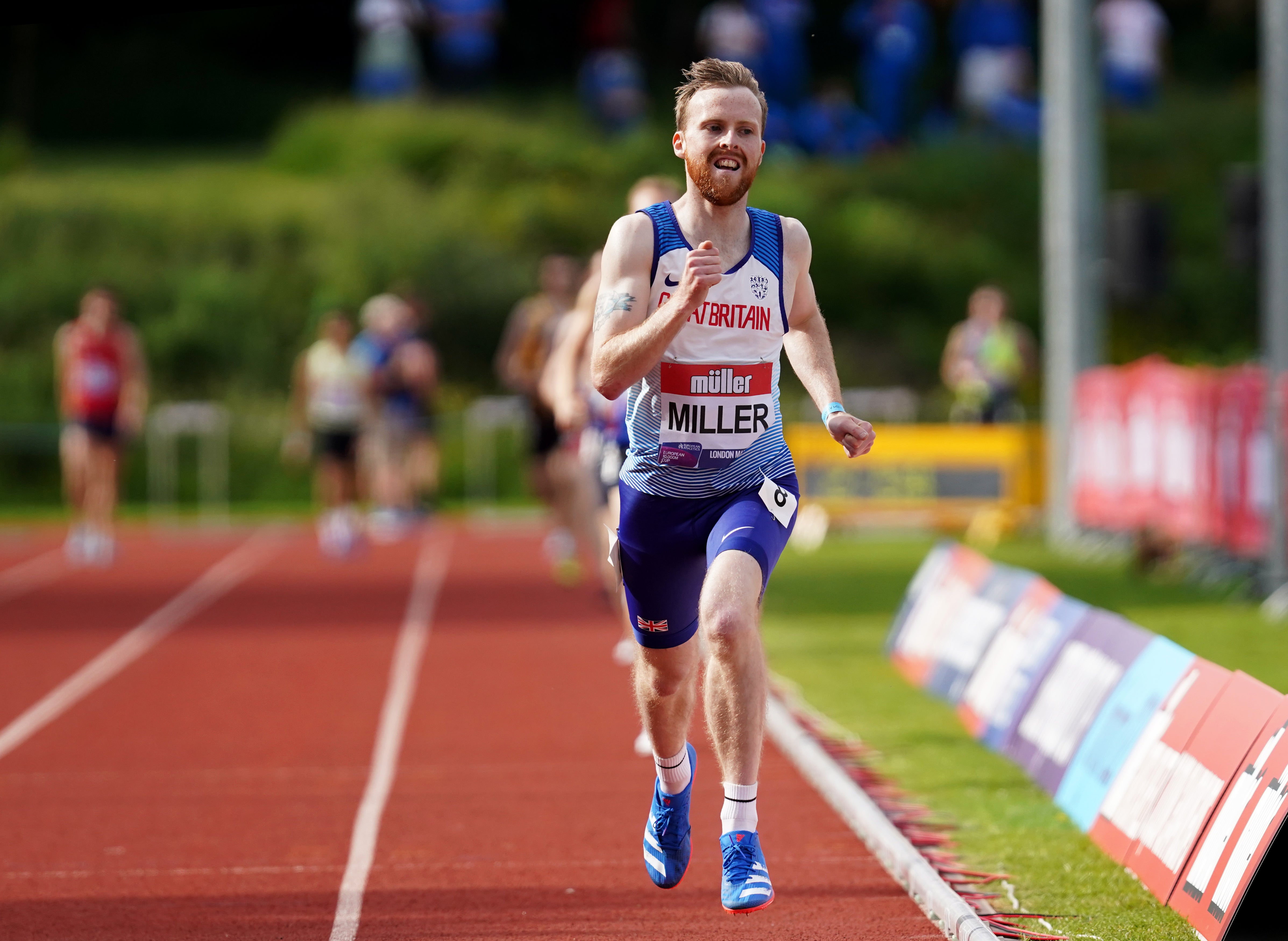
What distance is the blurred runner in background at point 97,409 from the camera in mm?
18250

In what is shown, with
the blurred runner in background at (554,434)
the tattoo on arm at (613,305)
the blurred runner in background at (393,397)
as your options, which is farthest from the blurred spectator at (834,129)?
the tattoo on arm at (613,305)

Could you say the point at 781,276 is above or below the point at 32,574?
above

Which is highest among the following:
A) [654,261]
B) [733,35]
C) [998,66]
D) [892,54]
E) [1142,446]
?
[892,54]

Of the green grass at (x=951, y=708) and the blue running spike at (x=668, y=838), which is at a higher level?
the blue running spike at (x=668, y=838)

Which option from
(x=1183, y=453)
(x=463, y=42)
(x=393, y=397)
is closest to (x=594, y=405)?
(x=1183, y=453)

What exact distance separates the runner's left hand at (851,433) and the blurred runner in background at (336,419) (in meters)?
14.4

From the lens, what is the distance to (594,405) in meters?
10.2

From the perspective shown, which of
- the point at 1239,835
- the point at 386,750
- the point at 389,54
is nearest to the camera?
the point at 1239,835

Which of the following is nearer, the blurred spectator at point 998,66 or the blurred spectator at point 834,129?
the blurred spectator at point 998,66

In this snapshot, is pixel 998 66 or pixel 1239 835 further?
pixel 998 66

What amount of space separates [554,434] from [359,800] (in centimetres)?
784

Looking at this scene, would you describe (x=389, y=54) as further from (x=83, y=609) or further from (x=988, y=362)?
(x=83, y=609)

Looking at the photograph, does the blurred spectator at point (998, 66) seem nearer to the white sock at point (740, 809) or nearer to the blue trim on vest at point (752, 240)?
the blue trim on vest at point (752, 240)

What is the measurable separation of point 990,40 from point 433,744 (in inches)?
1239
